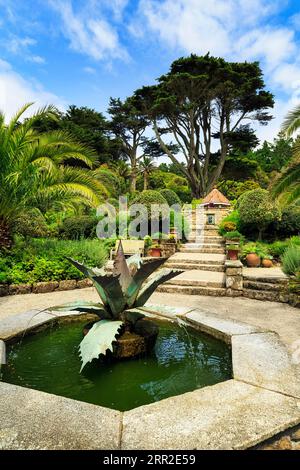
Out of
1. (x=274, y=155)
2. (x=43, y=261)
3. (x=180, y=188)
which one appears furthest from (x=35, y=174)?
(x=274, y=155)

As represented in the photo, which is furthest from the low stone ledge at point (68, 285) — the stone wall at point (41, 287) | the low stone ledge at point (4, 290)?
the low stone ledge at point (4, 290)

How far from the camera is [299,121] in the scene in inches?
266

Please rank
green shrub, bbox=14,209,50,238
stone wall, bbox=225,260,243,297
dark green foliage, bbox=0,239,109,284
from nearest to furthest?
1. stone wall, bbox=225,260,243,297
2. dark green foliage, bbox=0,239,109,284
3. green shrub, bbox=14,209,50,238

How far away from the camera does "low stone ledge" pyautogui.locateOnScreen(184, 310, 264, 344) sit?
3.05 meters

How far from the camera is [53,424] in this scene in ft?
5.24

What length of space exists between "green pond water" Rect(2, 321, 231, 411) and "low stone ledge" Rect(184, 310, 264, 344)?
8 centimetres

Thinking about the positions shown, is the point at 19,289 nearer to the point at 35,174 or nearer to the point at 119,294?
the point at 35,174

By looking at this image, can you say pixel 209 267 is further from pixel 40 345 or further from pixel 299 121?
pixel 40 345

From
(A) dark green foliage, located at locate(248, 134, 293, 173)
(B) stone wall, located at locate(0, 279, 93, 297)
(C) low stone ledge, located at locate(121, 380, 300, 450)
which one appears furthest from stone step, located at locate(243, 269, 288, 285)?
(A) dark green foliage, located at locate(248, 134, 293, 173)

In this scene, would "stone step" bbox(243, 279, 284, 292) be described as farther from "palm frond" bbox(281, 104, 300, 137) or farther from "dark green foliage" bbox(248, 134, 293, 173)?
"dark green foliage" bbox(248, 134, 293, 173)

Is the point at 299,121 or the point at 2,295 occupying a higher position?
the point at 299,121

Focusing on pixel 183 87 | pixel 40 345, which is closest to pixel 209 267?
pixel 40 345

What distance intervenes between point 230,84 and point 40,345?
876 inches

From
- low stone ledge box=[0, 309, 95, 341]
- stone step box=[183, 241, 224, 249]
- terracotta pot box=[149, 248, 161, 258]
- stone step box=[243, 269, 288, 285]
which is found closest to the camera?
low stone ledge box=[0, 309, 95, 341]
